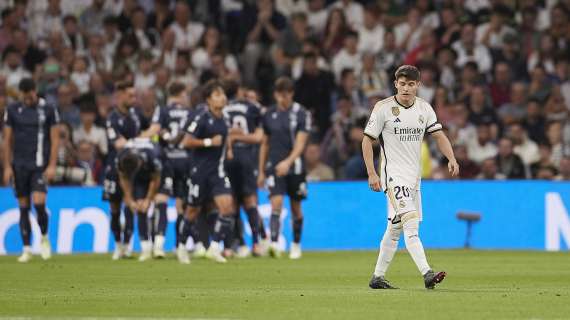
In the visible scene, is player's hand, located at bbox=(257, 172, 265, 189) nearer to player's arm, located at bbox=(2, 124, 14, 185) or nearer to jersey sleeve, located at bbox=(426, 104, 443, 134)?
player's arm, located at bbox=(2, 124, 14, 185)

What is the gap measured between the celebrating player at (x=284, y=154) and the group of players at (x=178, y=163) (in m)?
0.02

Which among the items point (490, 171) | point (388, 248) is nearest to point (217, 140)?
point (388, 248)

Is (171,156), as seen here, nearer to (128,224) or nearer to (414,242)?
(128,224)

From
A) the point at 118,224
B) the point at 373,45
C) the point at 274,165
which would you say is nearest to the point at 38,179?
the point at 118,224

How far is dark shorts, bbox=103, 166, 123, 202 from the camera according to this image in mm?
20031

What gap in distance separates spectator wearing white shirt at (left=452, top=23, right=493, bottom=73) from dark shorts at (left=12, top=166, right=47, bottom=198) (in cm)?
1048

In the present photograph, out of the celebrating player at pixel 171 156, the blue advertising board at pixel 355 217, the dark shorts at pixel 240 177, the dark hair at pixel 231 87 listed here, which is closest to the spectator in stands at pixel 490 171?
the blue advertising board at pixel 355 217

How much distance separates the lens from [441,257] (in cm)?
1975

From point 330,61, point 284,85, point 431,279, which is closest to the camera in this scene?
point 431,279

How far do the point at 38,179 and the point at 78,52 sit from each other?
844 centimetres

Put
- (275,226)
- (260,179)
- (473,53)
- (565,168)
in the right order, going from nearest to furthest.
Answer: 1. (275,226)
2. (260,179)
3. (565,168)
4. (473,53)

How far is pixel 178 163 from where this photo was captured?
800 inches

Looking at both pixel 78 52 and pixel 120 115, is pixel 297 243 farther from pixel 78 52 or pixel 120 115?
pixel 78 52

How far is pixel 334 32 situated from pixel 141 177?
356 inches
